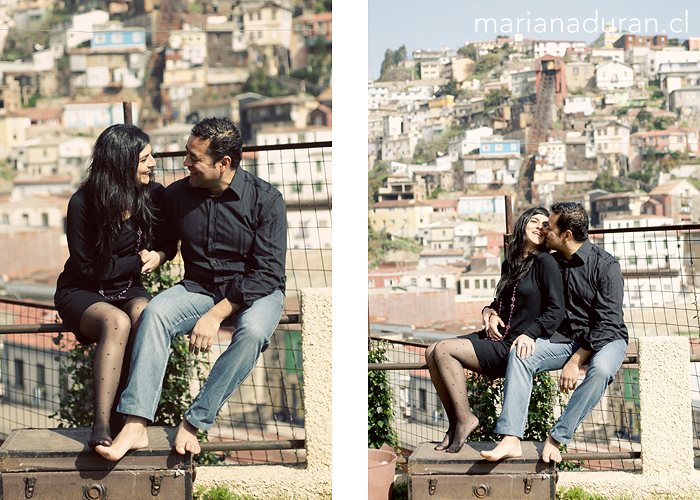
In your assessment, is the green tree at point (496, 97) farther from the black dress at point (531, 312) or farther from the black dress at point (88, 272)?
the black dress at point (88, 272)

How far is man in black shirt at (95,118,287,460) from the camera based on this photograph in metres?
2.37

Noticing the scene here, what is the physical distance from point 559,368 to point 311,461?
1037mm

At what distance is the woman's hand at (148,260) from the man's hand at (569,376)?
5.09 ft

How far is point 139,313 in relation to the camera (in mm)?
2389

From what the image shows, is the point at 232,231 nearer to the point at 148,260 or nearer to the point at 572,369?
the point at 148,260

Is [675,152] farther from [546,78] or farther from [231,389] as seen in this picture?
[231,389]

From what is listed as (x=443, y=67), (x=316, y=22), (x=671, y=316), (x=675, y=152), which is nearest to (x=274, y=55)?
(x=316, y=22)

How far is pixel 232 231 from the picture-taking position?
8.09 ft

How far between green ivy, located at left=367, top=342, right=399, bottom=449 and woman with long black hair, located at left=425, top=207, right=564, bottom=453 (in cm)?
54

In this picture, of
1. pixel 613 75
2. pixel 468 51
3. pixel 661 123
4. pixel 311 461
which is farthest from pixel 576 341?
pixel 613 75

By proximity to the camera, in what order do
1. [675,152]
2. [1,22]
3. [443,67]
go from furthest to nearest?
1. [1,22]
2. [675,152]
3. [443,67]

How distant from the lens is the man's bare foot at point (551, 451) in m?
2.36

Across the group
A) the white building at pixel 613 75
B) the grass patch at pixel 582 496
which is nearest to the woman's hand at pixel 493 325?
the grass patch at pixel 582 496

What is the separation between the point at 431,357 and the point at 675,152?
48.9 meters
